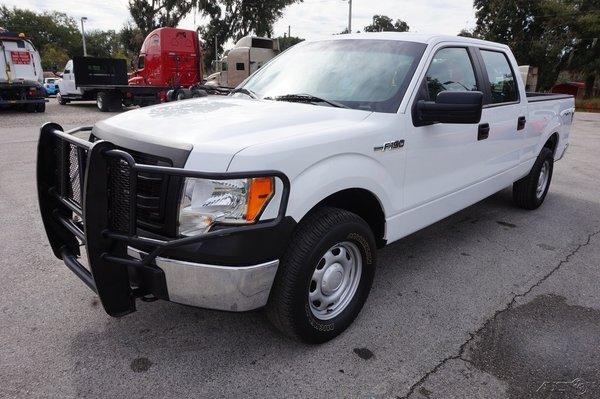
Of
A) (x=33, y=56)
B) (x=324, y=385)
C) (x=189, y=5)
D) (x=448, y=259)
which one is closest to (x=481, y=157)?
(x=448, y=259)

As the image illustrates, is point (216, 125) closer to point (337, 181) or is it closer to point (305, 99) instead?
point (337, 181)

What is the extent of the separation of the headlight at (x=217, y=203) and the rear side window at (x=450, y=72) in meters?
1.75

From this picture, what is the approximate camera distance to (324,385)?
2416 mm

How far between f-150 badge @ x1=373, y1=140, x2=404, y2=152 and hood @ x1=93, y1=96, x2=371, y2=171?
0.22m

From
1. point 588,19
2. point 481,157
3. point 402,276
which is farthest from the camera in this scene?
point 588,19

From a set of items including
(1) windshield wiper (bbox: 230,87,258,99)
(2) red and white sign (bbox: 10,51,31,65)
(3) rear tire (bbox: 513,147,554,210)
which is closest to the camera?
(1) windshield wiper (bbox: 230,87,258,99)

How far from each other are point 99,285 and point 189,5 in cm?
3886

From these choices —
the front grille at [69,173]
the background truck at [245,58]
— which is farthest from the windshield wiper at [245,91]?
the background truck at [245,58]

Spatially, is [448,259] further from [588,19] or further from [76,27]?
[76,27]

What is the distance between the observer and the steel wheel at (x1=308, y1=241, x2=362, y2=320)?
2.68 meters

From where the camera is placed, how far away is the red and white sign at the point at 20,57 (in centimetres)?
1653

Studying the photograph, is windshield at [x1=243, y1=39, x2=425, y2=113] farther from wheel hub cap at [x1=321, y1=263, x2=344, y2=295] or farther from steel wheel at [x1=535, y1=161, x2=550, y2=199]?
steel wheel at [x1=535, y1=161, x2=550, y2=199]

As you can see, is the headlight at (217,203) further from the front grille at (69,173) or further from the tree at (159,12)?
the tree at (159,12)

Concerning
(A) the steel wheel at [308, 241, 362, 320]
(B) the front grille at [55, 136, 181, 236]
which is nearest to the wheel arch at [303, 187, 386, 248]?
(A) the steel wheel at [308, 241, 362, 320]
